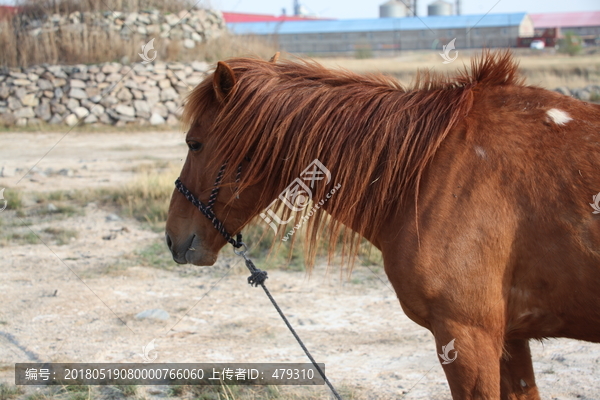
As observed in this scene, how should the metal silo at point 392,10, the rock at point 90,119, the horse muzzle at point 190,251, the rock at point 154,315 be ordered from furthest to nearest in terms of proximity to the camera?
the metal silo at point 392,10 < the rock at point 90,119 < the rock at point 154,315 < the horse muzzle at point 190,251

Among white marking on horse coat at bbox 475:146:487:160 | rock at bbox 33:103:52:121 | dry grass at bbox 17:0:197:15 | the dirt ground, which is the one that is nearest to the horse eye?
white marking on horse coat at bbox 475:146:487:160

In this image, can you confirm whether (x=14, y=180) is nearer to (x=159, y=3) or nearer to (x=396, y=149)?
(x=396, y=149)

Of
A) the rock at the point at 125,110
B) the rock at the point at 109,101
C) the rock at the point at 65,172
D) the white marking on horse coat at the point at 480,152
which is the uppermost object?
the white marking on horse coat at the point at 480,152

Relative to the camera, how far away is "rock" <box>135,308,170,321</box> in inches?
188

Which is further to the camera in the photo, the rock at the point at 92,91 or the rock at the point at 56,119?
the rock at the point at 92,91

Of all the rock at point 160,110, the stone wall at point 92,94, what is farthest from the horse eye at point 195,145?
the rock at point 160,110

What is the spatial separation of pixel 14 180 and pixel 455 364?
352 inches

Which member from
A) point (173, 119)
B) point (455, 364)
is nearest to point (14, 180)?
point (173, 119)

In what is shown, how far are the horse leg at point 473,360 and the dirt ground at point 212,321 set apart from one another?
1317 mm

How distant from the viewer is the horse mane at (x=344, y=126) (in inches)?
99.0

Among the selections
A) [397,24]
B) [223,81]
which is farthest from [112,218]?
[397,24]

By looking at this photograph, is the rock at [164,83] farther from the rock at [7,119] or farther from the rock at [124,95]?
the rock at [7,119]

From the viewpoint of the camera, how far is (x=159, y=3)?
59.7 feet

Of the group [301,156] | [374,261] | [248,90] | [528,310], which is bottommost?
[374,261]
